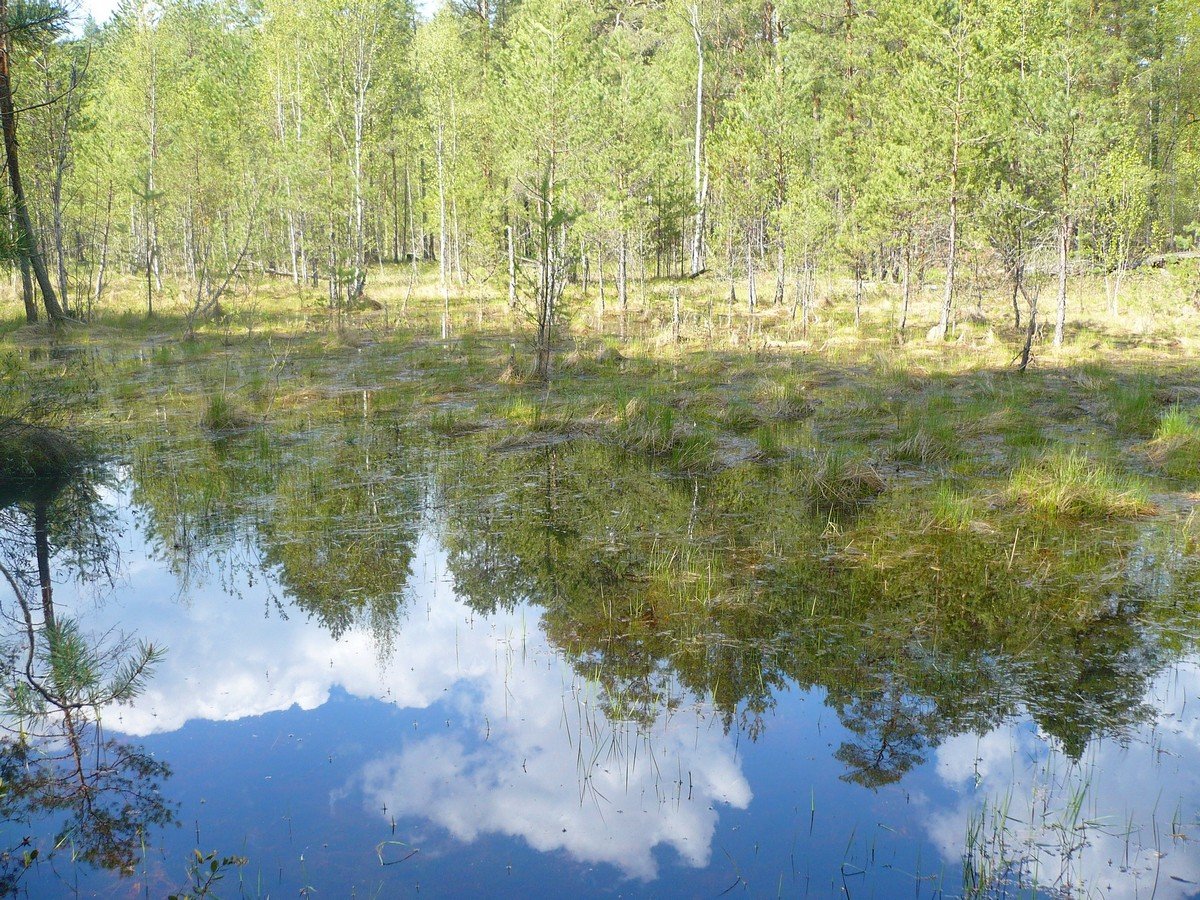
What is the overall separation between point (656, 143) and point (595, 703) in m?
26.0

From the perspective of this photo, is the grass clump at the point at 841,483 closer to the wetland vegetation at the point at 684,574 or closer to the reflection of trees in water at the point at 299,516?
the wetland vegetation at the point at 684,574

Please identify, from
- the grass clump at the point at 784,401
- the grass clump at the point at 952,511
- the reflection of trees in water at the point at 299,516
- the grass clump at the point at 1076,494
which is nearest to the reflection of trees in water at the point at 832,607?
the grass clump at the point at 952,511

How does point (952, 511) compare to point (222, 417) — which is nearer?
point (952, 511)

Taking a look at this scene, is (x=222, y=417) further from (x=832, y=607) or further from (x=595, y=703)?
(x=832, y=607)

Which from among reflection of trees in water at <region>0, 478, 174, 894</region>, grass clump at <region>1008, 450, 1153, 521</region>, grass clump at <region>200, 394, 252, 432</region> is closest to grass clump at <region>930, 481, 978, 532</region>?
grass clump at <region>1008, 450, 1153, 521</region>

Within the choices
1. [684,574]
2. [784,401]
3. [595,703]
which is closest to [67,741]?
[595,703]

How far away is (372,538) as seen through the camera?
25.6ft

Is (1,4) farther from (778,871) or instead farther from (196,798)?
(778,871)

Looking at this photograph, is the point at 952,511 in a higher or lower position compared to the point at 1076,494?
lower

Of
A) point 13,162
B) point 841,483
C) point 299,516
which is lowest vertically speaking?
point 299,516

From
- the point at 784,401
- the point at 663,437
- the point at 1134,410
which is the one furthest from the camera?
the point at 784,401

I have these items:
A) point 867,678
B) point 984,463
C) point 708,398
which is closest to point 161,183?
point 708,398

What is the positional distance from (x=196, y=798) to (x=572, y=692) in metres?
2.04

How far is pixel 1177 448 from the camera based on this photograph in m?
10.0
